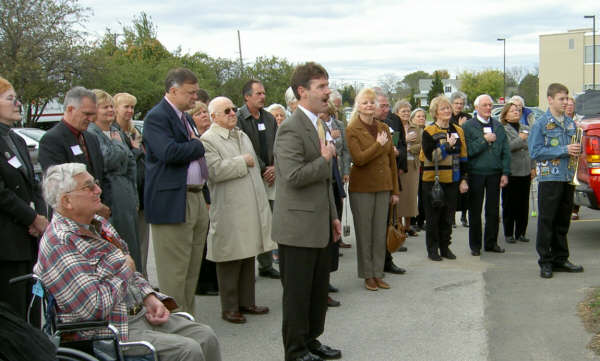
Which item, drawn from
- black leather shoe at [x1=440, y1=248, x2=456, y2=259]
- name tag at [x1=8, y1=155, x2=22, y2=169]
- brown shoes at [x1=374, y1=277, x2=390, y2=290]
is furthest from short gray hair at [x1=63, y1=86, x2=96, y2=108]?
black leather shoe at [x1=440, y1=248, x2=456, y2=259]

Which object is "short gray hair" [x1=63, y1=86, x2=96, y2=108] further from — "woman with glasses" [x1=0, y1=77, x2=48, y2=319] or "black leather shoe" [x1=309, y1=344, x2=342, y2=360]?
"black leather shoe" [x1=309, y1=344, x2=342, y2=360]

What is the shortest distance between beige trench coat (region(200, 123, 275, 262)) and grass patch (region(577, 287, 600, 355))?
3.00 meters

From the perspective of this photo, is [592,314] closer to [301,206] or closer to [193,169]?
[301,206]

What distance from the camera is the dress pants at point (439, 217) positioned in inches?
310

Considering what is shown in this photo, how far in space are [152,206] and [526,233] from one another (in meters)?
6.83

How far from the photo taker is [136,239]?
5730 millimetres

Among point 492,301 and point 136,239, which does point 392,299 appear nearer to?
point 492,301

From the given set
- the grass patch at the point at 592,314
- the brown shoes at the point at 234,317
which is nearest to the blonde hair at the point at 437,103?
the grass patch at the point at 592,314

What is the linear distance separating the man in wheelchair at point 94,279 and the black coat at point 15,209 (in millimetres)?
738

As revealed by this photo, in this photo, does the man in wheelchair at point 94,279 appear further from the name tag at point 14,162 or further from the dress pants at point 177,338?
the name tag at point 14,162

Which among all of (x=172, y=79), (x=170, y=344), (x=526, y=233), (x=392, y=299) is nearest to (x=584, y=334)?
(x=392, y=299)

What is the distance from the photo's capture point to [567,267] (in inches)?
277

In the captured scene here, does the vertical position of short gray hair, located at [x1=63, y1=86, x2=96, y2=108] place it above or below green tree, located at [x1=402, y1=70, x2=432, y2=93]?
below

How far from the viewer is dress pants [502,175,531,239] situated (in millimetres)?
8812
